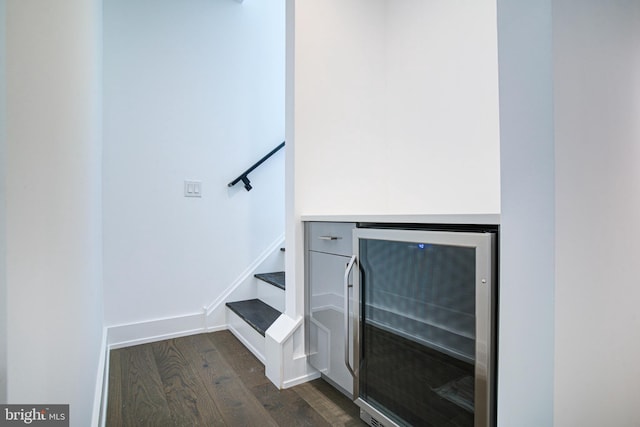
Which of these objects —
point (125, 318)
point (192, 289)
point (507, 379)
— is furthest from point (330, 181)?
point (125, 318)

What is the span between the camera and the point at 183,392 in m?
1.44

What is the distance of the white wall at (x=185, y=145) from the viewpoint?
6.48 feet

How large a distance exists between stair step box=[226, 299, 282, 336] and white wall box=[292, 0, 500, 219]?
2.57 feet

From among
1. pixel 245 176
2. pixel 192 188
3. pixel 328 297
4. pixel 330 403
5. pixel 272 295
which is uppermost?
pixel 245 176

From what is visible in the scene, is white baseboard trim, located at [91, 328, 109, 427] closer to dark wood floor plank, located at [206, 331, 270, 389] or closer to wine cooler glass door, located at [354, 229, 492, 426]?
dark wood floor plank, located at [206, 331, 270, 389]

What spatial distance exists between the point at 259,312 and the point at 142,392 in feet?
2.56

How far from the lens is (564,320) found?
2.02 ft

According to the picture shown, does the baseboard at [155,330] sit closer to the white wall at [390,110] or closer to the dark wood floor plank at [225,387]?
the dark wood floor plank at [225,387]

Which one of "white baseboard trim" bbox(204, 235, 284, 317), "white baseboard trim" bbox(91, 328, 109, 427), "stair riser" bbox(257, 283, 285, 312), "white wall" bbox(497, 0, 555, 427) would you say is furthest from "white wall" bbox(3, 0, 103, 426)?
"white baseboard trim" bbox(204, 235, 284, 317)

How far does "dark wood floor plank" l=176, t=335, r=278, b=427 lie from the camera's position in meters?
1.27

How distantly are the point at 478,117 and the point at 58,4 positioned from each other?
150 centimetres

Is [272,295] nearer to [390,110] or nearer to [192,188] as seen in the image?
[192,188]

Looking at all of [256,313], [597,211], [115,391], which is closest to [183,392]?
[115,391]

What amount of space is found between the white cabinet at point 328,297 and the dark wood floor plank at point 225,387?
324 millimetres
